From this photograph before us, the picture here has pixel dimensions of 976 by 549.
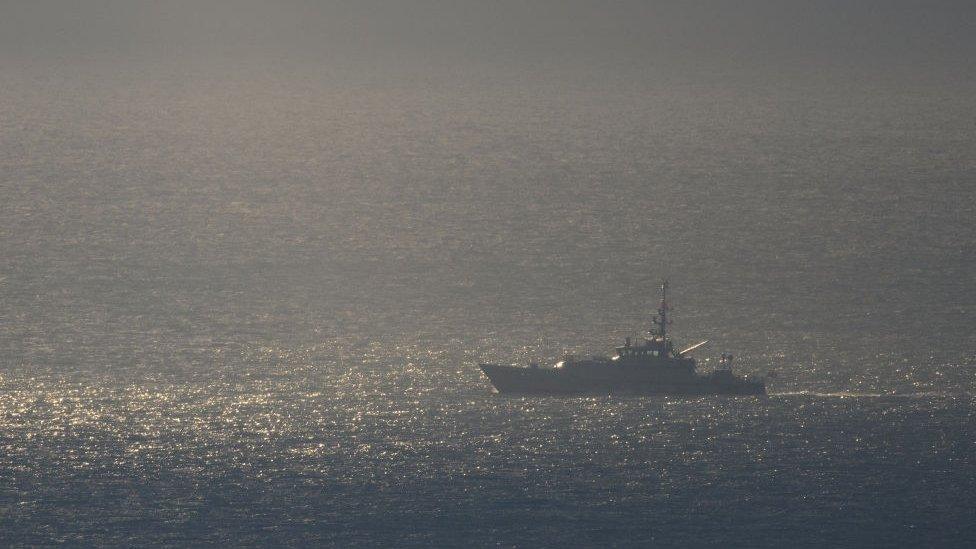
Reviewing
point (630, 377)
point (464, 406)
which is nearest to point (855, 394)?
point (630, 377)

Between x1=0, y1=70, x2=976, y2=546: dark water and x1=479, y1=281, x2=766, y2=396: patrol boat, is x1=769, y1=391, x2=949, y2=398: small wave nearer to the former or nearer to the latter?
x1=0, y1=70, x2=976, y2=546: dark water

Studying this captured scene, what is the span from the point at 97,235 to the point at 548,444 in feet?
332

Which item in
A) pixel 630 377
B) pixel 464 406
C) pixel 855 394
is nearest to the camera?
pixel 464 406

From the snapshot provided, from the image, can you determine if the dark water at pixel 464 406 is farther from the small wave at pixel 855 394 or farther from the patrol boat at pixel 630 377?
the patrol boat at pixel 630 377

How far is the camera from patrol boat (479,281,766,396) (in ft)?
386

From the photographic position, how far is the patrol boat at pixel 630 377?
117750 millimetres

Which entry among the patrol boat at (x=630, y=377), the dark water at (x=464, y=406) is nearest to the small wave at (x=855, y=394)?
the dark water at (x=464, y=406)

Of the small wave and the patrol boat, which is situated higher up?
the patrol boat

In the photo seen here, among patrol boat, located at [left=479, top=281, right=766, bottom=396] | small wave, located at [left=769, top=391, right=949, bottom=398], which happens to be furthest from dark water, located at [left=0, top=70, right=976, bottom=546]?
patrol boat, located at [left=479, top=281, right=766, bottom=396]

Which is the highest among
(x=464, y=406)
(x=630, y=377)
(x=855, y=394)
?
(x=630, y=377)

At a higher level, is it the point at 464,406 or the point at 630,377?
the point at 630,377

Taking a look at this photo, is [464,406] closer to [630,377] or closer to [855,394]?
[630,377]

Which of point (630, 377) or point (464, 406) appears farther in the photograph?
point (630, 377)

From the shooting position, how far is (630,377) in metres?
118
